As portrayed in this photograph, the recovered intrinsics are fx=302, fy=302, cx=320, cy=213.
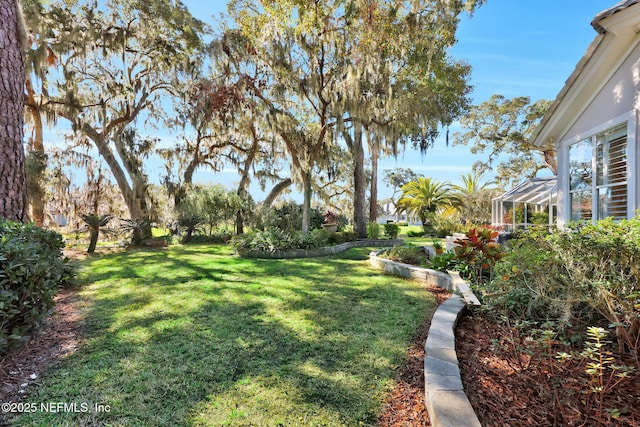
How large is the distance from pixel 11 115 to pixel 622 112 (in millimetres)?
8172

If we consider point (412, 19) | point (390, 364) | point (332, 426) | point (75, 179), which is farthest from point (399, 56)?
point (75, 179)

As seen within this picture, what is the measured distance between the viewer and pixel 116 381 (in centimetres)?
201

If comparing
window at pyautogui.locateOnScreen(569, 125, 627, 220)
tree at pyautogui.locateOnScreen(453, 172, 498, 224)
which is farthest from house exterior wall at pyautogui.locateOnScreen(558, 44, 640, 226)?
tree at pyautogui.locateOnScreen(453, 172, 498, 224)

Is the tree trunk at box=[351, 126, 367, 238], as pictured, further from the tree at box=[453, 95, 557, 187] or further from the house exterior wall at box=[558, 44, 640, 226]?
the tree at box=[453, 95, 557, 187]

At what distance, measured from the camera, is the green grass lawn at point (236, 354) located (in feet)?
5.66

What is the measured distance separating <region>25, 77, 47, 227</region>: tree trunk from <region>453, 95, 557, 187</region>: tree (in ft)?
63.5

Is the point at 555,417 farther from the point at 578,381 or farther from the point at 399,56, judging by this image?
the point at 399,56

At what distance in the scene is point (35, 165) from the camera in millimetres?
8883

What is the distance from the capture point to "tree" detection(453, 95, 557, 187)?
16484mm

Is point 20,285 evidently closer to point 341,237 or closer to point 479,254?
point 479,254

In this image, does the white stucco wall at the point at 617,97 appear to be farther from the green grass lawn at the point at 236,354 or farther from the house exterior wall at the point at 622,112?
the green grass lawn at the point at 236,354

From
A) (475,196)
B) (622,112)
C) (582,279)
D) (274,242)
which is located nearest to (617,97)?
(622,112)

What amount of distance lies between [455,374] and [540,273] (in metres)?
1.30

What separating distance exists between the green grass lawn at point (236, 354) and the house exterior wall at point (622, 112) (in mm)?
3273
